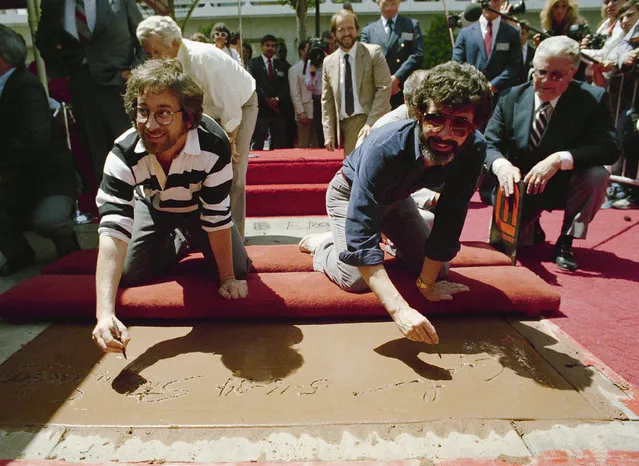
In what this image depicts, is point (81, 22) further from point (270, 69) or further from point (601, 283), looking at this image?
point (270, 69)

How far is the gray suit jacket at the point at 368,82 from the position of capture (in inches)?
156

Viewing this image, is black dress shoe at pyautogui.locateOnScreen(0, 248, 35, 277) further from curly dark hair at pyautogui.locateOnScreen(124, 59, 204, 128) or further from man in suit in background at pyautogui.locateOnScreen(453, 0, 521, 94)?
man in suit in background at pyautogui.locateOnScreen(453, 0, 521, 94)

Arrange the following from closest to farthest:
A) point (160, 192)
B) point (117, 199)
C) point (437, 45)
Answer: point (117, 199) → point (160, 192) → point (437, 45)

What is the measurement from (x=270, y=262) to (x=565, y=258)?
175 cm

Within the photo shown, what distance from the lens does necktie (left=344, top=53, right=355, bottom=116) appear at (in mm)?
3977

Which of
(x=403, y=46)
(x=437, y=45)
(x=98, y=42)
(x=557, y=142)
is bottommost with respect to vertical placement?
(x=557, y=142)

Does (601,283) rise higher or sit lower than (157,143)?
lower

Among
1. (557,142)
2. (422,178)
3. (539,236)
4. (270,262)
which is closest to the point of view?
(422,178)

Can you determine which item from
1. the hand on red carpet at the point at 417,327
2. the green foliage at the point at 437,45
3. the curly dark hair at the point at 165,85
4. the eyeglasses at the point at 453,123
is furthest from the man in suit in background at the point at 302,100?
the green foliage at the point at 437,45

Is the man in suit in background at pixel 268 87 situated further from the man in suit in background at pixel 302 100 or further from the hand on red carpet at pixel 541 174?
the hand on red carpet at pixel 541 174

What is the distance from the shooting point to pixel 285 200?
457 cm

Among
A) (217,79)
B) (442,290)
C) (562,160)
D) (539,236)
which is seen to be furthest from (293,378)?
(539,236)

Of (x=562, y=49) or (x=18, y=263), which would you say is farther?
(x=18, y=263)
